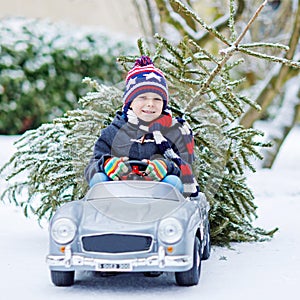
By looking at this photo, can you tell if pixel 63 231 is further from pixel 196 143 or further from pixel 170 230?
pixel 196 143

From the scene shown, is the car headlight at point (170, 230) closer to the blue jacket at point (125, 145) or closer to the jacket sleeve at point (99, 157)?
the blue jacket at point (125, 145)

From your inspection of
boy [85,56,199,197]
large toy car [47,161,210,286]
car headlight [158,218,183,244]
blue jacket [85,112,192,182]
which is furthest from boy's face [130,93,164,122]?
car headlight [158,218,183,244]

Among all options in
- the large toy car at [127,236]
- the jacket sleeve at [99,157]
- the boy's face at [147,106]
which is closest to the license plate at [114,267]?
the large toy car at [127,236]

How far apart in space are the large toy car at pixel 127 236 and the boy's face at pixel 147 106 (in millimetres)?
727

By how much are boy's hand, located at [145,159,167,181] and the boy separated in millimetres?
58

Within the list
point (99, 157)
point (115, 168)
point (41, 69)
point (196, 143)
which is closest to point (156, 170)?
point (115, 168)

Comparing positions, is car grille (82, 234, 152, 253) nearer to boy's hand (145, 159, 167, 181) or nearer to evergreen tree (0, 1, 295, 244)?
boy's hand (145, 159, 167, 181)

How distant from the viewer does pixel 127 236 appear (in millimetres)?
4230

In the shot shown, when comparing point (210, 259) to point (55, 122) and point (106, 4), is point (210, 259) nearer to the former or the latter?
point (55, 122)

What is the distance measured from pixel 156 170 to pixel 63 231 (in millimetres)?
836

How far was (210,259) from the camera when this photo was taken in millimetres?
5516

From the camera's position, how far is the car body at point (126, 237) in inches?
166

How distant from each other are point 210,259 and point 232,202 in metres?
0.79

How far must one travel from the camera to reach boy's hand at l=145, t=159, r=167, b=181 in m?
4.84
